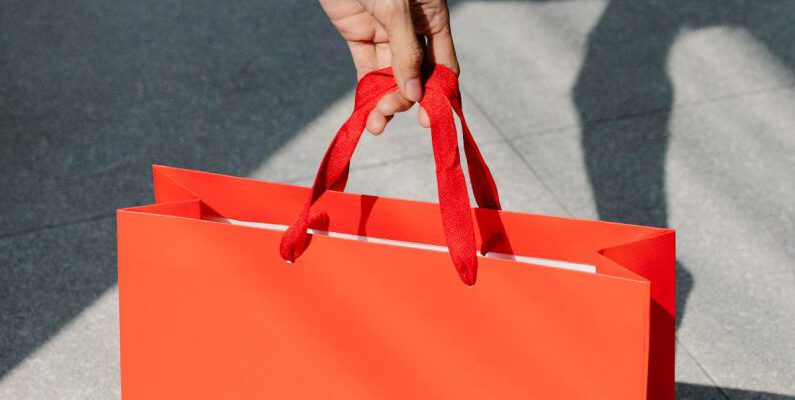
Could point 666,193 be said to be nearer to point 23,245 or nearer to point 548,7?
point 548,7

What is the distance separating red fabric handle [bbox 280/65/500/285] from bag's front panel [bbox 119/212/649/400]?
0.10 feet

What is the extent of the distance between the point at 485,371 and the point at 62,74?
1996mm

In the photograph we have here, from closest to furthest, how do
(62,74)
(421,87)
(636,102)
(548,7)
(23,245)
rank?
(421,87), (23,245), (636,102), (62,74), (548,7)

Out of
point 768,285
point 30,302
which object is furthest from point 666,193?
point 30,302

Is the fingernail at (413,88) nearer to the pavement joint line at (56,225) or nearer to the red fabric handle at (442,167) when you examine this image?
the red fabric handle at (442,167)

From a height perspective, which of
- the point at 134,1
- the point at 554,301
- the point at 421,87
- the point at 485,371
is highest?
the point at 421,87

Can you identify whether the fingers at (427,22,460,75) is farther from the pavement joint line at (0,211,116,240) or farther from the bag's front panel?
the pavement joint line at (0,211,116,240)

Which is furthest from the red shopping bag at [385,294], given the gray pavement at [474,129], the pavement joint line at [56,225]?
the pavement joint line at [56,225]

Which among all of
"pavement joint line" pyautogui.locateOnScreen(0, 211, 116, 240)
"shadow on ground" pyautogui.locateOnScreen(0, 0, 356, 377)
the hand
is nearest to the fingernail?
the hand

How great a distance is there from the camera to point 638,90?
2707mm

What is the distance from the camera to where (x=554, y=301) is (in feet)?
3.86

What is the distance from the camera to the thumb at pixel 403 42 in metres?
1.25

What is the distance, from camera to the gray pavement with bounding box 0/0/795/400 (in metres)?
1.97

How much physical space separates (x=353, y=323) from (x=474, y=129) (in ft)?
4.48
